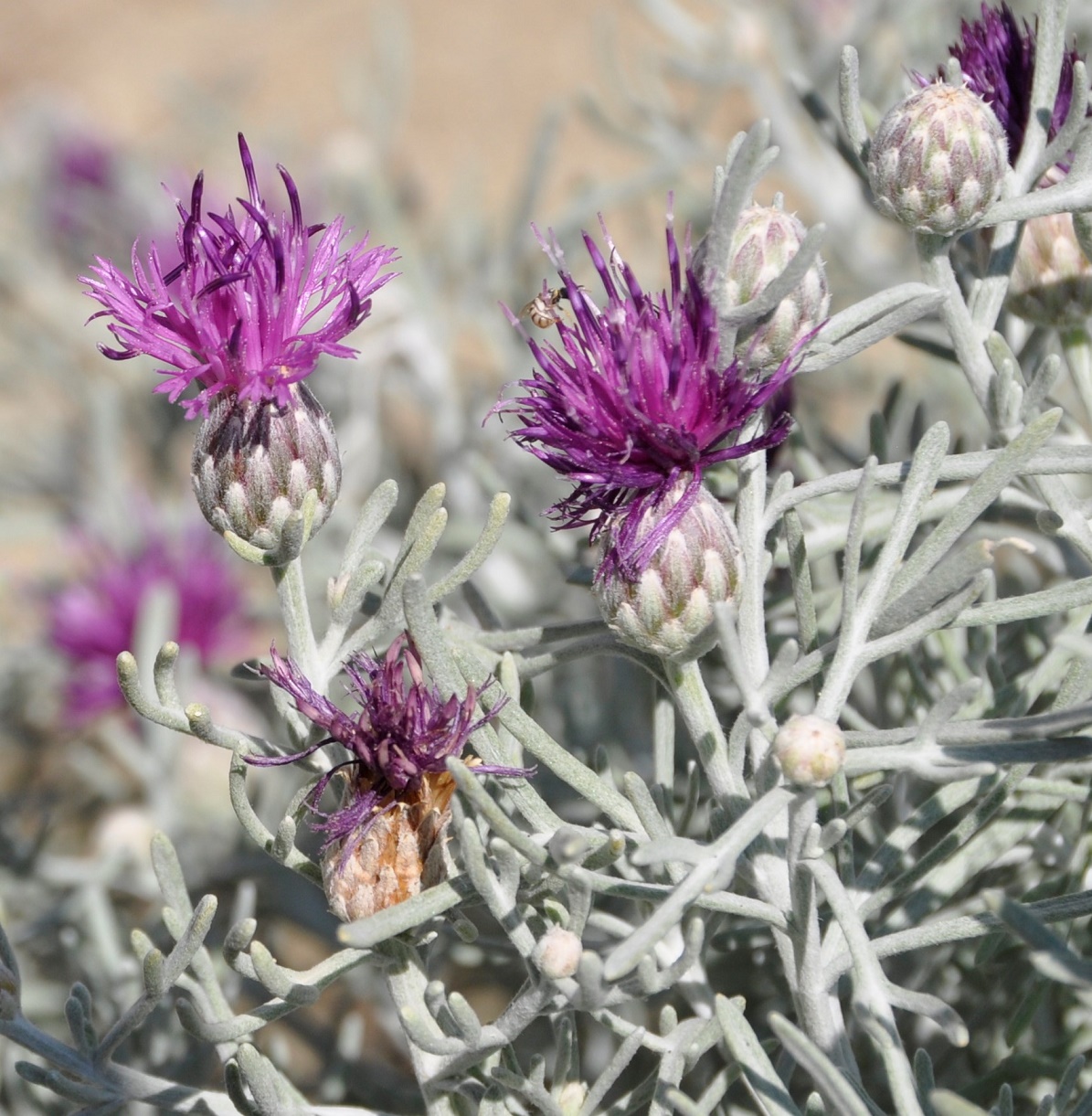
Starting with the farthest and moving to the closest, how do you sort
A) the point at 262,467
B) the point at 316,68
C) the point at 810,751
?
the point at 316,68
the point at 262,467
the point at 810,751

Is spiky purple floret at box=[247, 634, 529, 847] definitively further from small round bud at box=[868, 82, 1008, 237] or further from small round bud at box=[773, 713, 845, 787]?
small round bud at box=[868, 82, 1008, 237]

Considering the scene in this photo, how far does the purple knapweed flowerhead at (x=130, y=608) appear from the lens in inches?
99.9

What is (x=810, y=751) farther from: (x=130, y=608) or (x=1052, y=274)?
(x=130, y=608)

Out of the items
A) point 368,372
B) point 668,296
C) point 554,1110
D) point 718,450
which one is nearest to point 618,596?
point 718,450

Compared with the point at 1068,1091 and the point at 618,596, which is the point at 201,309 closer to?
the point at 618,596

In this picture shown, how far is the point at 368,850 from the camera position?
0.92 meters

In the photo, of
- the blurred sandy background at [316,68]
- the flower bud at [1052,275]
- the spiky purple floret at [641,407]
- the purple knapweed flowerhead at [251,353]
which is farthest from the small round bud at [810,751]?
the blurred sandy background at [316,68]

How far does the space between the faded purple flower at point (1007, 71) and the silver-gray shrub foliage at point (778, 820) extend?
0.10 meters

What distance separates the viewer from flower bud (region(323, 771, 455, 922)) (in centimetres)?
91

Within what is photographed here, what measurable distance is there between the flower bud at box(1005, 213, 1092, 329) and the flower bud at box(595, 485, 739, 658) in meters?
0.48

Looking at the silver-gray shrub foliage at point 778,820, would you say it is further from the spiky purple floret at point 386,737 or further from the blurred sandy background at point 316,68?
the blurred sandy background at point 316,68

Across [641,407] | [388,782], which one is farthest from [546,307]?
[388,782]

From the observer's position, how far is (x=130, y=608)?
2609 millimetres

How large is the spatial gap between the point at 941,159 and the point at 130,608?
207 cm
